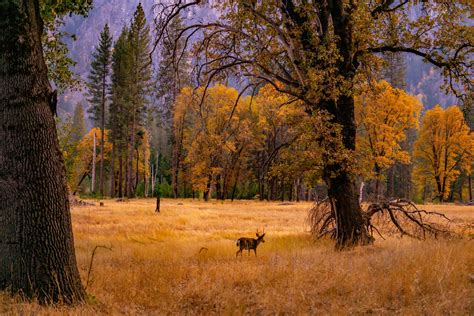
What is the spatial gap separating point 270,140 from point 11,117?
44.3m

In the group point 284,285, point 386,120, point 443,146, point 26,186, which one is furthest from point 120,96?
point 284,285

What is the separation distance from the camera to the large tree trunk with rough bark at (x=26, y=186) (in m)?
4.93

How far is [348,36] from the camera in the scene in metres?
10.2

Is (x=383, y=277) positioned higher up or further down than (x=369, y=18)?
further down

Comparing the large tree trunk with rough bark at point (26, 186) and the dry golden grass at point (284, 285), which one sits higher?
the large tree trunk with rough bark at point (26, 186)

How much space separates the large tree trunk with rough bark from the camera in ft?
16.2

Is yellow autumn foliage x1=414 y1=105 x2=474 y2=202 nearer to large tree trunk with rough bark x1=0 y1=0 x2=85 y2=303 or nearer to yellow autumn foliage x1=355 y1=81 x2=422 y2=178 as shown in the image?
yellow autumn foliage x1=355 y1=81 x2=422 y2=178

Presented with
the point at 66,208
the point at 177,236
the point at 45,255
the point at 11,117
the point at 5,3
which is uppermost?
the point at 5,3

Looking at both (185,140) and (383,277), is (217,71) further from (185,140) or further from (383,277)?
(185,140)

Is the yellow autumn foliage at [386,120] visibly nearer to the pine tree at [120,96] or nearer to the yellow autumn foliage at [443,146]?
the yellow autumn foliage at [443,146]

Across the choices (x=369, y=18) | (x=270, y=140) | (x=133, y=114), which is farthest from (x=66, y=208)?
(x=270, y=140)

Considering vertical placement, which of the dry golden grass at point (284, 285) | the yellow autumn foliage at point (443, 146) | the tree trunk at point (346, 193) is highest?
the yellow autumn foliage at point (443, 146)

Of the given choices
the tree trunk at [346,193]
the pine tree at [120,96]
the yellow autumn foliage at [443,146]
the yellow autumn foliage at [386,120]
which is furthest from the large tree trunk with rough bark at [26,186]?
the yellow autumn foliage at [443,146]

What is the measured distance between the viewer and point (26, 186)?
5.01 meters
